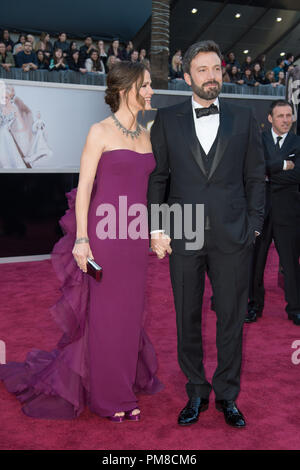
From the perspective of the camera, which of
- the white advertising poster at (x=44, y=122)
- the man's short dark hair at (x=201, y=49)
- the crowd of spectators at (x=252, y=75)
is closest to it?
the man's short dark hair at (x=201, y=49)

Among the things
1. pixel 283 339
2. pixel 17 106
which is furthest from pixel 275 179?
pixel 17 106

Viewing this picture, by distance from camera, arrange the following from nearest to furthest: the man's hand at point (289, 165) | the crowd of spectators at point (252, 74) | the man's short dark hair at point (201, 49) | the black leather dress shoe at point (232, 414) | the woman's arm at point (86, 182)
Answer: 1. the man's short dark hair at point (201, 49)
2. the woman's arm at point (86, 182)
3. the black leather dress shoe at point (232, 414)
4. the man's hand at point (289, 165)
5. the crowd of spectators at point (252, 74)

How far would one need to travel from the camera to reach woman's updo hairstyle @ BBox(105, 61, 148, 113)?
92.0 inches

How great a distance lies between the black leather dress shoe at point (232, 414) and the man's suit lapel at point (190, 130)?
3.85 feet

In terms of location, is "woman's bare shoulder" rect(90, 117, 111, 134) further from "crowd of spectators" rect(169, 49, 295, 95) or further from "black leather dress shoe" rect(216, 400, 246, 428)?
"crowd of spectators" rect(169, 49, 295, 95)

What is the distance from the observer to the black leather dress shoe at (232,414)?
96.6 inches

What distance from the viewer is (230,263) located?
7.74 feet

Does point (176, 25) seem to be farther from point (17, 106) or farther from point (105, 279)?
point (105, 279)

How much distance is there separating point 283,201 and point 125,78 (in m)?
2.15

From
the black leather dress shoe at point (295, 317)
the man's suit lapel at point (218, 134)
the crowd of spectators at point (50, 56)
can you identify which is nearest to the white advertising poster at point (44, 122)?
the crowd of spectators at point (50, 56)

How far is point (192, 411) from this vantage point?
→ 2496 mm

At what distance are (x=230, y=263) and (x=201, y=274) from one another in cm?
16

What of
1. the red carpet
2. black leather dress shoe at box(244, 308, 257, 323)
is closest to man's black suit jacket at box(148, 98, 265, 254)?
the red carpet

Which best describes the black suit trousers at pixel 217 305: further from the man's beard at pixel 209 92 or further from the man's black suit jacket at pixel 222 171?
the man's beard at pixel 209 92
